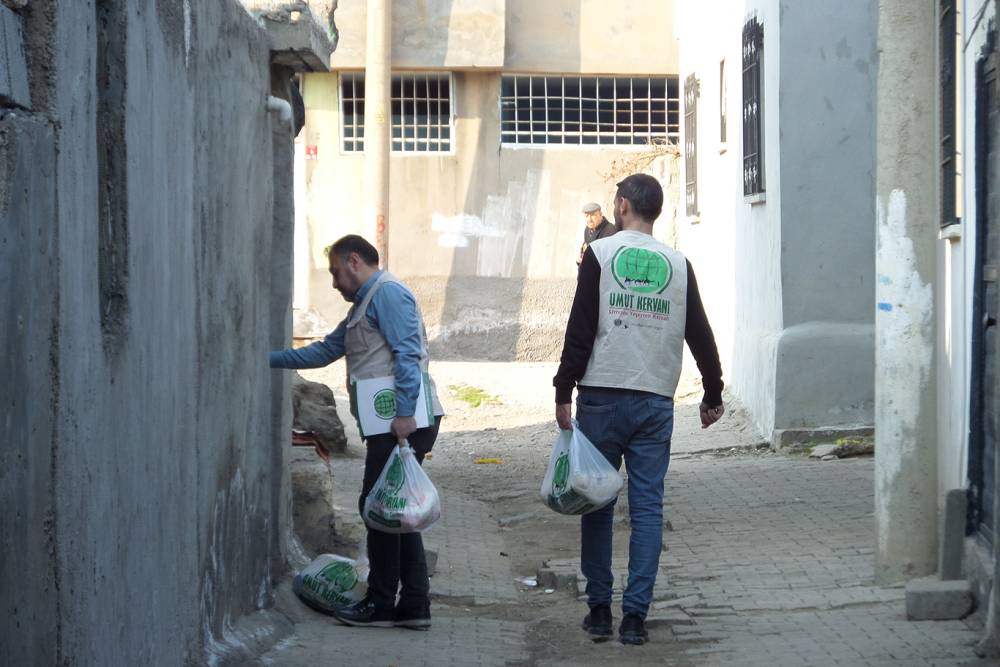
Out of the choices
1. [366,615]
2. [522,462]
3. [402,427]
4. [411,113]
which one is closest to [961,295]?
[402,427]

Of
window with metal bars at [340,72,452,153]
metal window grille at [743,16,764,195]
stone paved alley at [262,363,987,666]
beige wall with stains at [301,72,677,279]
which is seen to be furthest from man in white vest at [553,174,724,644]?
window with metal bars at [340,72,452,153]

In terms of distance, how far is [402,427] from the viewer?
18.7ft

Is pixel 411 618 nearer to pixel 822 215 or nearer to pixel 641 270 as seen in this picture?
pixel 641 270

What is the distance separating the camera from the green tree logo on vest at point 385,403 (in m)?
5.77

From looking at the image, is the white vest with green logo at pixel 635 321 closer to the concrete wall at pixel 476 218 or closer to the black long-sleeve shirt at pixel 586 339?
the black long-sleeve shirt at pixel 586 339

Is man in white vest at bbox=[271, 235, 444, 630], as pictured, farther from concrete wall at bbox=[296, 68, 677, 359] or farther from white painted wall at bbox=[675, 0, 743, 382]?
concrete wall at bbox=[296, 68, 677, 359]

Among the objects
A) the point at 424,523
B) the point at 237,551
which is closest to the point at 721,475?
the point at 424,523

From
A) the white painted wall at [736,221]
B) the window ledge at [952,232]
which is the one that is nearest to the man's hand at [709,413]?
the window ledge at [952,232]

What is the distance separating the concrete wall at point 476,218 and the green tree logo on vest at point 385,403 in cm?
1363

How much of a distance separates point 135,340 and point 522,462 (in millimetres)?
8336

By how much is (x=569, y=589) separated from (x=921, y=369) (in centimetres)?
203

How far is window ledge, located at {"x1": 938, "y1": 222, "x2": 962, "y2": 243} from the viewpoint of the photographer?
5.87 meters

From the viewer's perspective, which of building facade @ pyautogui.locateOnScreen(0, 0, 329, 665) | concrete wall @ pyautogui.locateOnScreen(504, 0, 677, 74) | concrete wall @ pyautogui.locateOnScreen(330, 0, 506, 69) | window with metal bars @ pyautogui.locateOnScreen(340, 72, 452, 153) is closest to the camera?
building facade @ pyautogui.locateOnScreen(0, 0, 329, 665)

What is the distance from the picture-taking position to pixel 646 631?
18.5 ft
